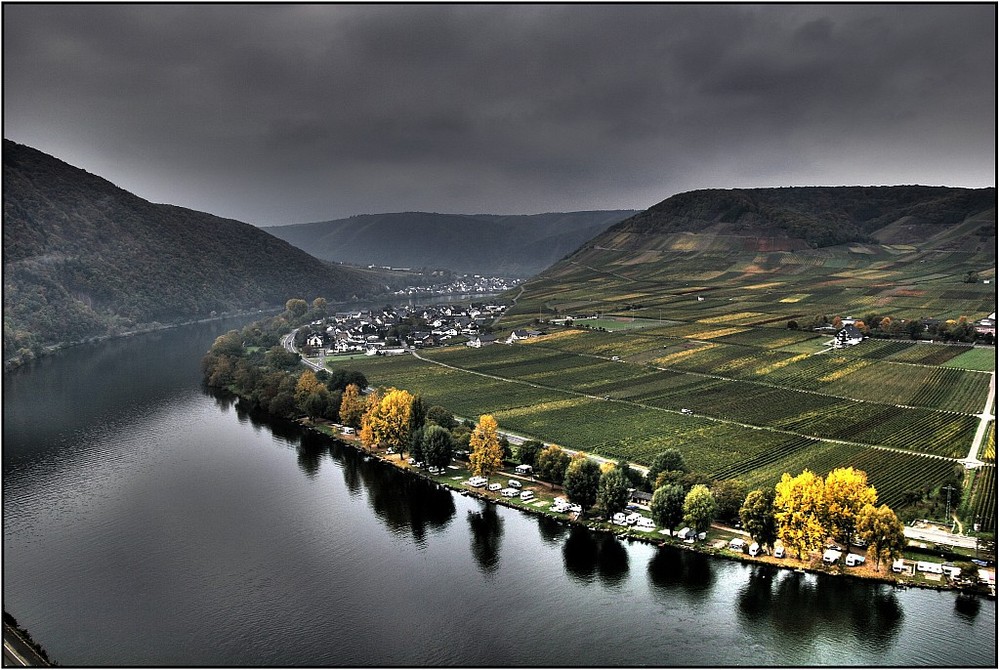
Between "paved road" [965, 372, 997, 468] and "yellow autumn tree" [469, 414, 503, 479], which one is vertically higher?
"paved road" [965, 372, 997, 468]

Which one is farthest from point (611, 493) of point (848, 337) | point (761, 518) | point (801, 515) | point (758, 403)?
point (848, 337)

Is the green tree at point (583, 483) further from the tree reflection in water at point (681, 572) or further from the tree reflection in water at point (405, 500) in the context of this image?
the tree reflection in water at point (405, 500)

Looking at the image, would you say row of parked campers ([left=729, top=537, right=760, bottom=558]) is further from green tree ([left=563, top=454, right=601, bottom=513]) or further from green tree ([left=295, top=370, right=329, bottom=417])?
green tree ([left=295, top=370, right=329, bottom=417])

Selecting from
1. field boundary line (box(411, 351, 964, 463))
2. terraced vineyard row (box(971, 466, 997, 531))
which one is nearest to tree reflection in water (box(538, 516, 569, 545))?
field boundary line (box(411, 351, 964, 463))

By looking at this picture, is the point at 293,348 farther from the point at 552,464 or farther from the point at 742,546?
the point at 742,546

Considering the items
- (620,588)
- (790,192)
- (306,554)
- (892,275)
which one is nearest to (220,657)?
(306,554)
